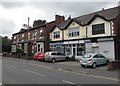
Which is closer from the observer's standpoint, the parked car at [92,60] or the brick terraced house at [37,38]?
the parked car at [92,60]

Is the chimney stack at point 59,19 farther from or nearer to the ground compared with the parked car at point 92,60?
farther from the ground

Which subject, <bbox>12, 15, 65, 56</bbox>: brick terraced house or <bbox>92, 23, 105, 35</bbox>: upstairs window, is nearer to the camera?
<bbox>92, 23, 105, 35</bbox>: upstairs window

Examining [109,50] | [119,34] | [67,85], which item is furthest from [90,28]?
[67,85]

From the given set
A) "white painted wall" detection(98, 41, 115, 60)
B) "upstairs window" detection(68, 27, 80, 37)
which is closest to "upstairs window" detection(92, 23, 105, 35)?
"white painted wall" detection(98, 41, 115, 60)

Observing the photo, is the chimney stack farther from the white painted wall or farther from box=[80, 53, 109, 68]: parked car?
box=[80, 53, 109, 68]: parked car

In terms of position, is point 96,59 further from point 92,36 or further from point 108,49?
point 92,36

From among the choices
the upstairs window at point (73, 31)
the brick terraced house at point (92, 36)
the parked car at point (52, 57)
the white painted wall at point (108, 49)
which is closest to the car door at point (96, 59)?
the brick terraced house at point (92, 36)

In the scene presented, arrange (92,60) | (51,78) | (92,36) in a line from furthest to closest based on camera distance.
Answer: (92,36)
(92,60)
(51,78)

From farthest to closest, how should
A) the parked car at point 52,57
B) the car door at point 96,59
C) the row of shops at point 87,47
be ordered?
the parked car at point 52,57, the row of shops at point 87,47, the car door at point 96,59

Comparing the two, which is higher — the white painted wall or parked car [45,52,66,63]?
the white painted wall

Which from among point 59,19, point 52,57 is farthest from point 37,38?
point 52,57

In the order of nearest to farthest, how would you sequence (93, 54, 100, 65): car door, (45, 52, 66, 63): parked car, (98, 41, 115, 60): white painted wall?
1. (93, 54, 100, 65): car door
2. (98, 41, 115, 60): white painted wall
3. (45, 52, 66, 63): parked car

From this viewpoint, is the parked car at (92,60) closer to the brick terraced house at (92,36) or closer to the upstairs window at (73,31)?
the brick terraced house at (92,36)

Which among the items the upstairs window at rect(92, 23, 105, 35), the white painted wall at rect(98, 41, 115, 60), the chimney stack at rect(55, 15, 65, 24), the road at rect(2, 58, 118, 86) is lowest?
the road at rect(2, 58, 118, 86)
